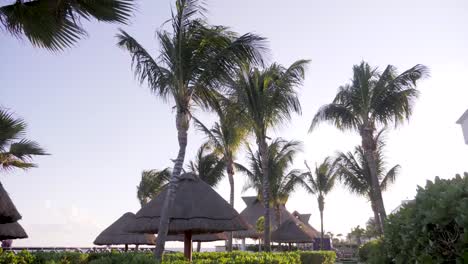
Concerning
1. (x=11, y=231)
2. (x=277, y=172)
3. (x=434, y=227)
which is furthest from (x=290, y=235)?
(x=434, y=227)

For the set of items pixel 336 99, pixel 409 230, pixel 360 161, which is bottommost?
pixel 409 230

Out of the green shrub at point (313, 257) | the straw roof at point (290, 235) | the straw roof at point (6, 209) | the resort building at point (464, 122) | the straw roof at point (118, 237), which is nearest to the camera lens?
the straw roof at point (6, 209)

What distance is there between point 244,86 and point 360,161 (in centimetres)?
1301

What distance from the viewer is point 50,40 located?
6047 millimetres

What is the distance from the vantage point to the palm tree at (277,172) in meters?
20.6

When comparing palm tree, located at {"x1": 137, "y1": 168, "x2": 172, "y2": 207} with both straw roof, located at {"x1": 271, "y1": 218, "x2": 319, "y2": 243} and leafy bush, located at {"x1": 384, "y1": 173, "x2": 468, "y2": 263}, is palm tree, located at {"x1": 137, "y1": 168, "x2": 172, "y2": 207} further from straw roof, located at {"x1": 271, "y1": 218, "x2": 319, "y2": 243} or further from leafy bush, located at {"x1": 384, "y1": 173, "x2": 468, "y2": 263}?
leafy bush, located at {"x1": 384, "y1": 173, "x2": 468, "y2": 263}

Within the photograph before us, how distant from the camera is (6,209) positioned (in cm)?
850

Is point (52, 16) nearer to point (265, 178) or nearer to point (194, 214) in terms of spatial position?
point (194, 214)

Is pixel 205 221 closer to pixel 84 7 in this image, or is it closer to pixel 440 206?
pixel 84 7

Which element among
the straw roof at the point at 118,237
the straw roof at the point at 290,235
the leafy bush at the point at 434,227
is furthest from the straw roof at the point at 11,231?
the leafy bush at the point at 434,227

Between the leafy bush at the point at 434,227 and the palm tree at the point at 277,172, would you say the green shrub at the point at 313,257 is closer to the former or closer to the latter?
the palm tree at the point at 277,172

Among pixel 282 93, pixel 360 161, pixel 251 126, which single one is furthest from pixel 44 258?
pixel 360 161

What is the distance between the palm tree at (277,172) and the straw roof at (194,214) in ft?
16.0

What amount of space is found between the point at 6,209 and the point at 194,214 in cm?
522
